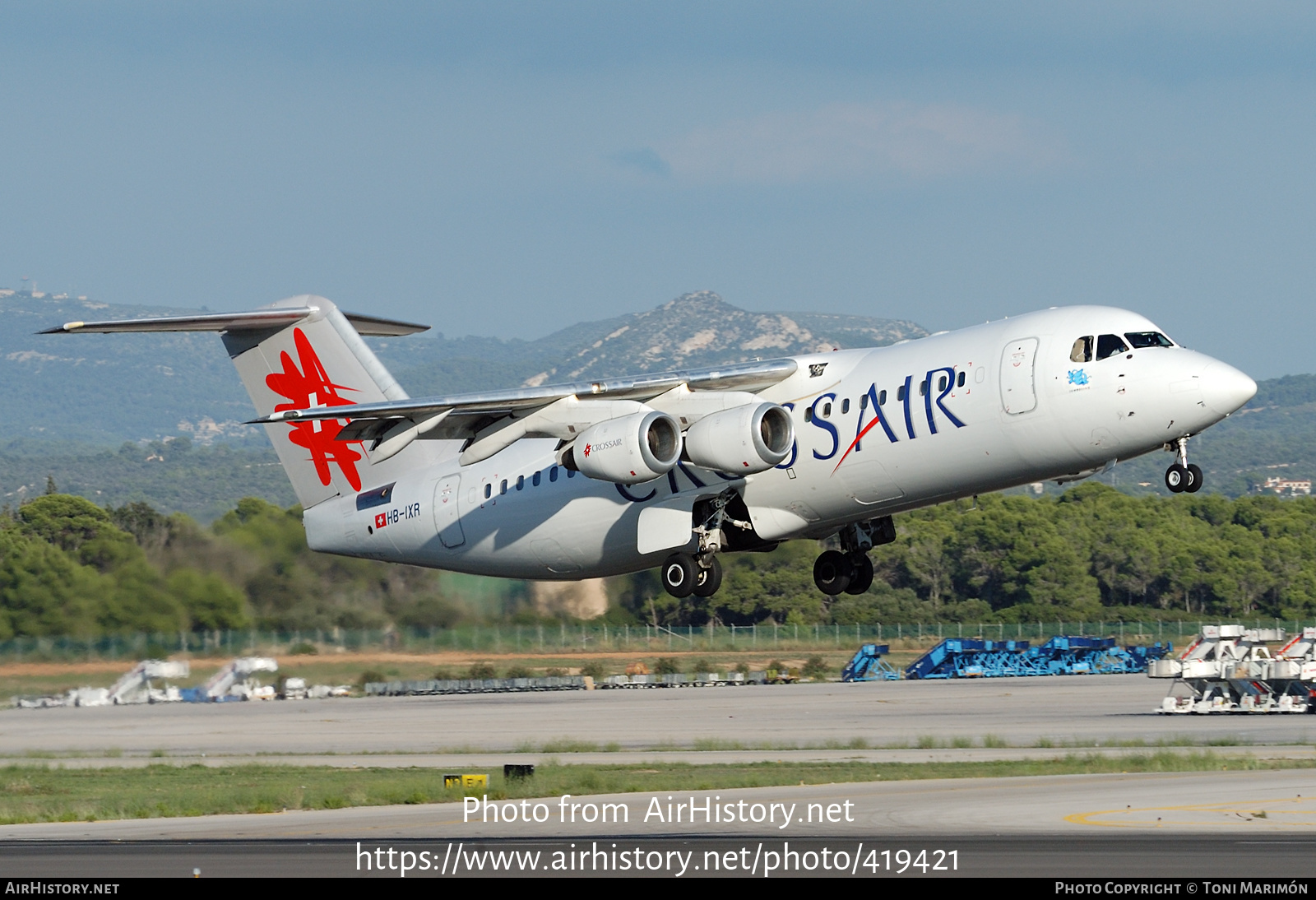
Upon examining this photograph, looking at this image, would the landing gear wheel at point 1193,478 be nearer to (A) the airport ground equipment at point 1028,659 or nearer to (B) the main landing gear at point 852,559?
(B) the main landing gear at point 852,559

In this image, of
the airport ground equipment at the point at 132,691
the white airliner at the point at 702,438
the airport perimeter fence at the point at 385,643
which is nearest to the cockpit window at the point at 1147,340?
the white airliner at the point at 702,438

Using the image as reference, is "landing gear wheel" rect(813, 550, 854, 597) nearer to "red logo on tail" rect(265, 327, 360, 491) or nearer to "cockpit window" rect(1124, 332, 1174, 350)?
"cockpit window" rect(1124, 332, 1174, 350)

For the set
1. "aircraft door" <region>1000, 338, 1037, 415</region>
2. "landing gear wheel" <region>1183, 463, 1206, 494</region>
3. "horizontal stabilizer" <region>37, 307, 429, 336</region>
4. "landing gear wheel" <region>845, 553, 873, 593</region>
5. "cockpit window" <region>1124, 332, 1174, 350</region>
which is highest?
"horizontal stabilizer" <region>37, 307, 429, 336</region>

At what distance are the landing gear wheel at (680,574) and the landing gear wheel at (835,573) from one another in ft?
7.67

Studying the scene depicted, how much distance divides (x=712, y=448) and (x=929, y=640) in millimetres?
51960

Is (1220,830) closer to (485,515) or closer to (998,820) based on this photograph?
(998,820)

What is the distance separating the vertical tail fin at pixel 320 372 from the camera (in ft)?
97.2

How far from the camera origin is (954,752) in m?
32.8

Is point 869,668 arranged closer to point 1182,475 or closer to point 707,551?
point 707,551

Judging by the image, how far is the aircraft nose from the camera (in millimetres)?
21484

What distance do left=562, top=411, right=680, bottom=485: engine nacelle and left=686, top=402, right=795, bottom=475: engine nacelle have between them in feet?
1.15

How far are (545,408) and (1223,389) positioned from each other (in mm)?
9641

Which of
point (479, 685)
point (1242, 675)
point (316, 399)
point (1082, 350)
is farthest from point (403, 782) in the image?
point (1242, 675)

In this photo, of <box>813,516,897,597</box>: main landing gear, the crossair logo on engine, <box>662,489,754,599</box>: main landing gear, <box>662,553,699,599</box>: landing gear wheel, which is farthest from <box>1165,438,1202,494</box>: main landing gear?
the crossair logo on engine
